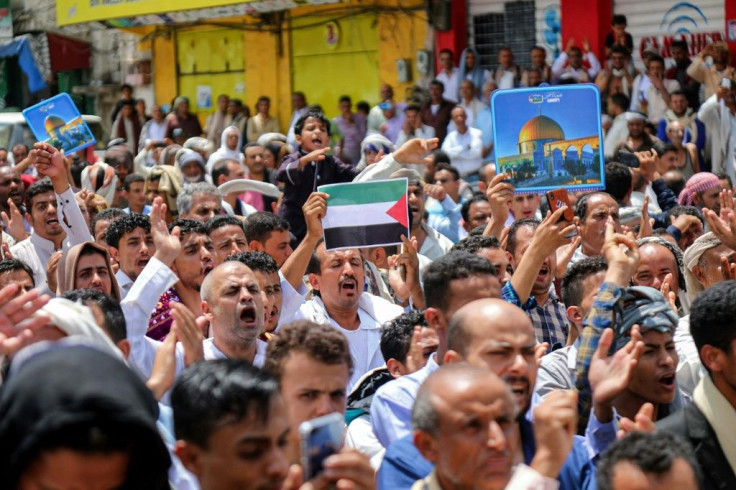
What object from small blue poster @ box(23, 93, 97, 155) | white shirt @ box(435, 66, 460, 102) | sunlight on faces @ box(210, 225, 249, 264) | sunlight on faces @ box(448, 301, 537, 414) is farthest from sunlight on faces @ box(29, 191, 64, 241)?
white shirt @ box(435, 66, 460, 102)

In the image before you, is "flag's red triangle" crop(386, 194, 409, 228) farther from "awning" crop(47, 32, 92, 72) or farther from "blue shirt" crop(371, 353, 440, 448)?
"awning" crop(47, 32, 92, 72)

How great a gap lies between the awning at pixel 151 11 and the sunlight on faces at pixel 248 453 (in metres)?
15.2

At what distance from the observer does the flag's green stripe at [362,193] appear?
22.6ft

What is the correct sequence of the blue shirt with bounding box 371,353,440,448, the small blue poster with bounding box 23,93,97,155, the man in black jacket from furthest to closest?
the small blue poster with bounding box 23,93,97,155
the blue shirt with bounding box 371,353,440,448
the man in black jacket

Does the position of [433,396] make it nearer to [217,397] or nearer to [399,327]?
[217,397]

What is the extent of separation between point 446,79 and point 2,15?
1034 cm

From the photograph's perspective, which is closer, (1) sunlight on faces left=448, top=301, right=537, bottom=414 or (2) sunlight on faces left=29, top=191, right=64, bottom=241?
(1) sunlight on faces left=448, top=301, right=537, bottom=414

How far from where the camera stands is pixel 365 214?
269 inches

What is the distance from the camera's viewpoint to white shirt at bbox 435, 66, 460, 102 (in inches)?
635

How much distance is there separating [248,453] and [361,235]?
13.4ft

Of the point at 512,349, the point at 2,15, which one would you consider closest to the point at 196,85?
the point at 2,15

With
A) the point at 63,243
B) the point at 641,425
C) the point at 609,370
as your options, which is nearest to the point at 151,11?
the point at 63,243

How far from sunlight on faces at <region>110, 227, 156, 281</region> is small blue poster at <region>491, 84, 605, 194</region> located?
2.11 metres

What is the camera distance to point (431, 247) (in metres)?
8.64
